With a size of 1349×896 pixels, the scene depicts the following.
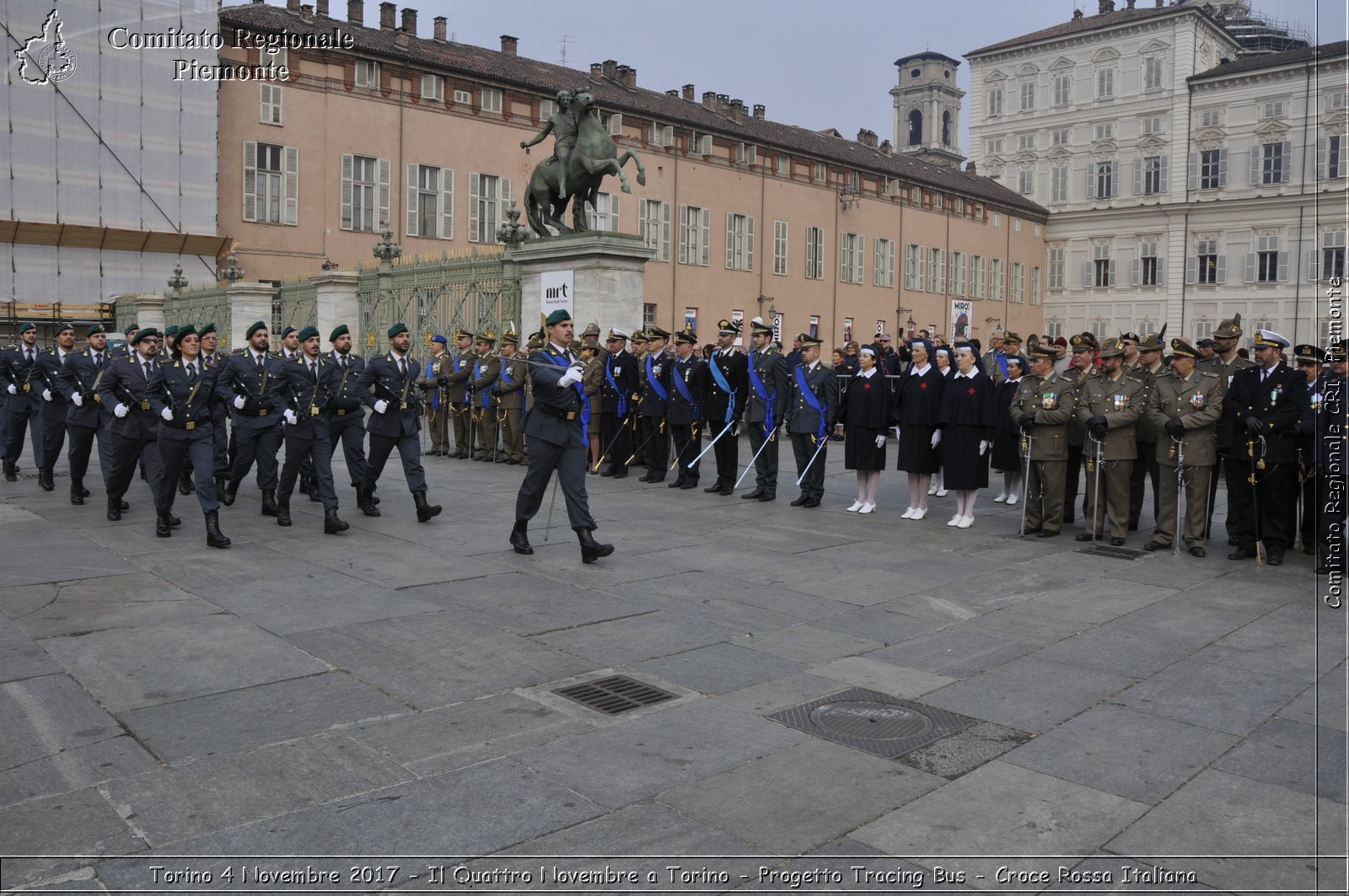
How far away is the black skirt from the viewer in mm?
11930

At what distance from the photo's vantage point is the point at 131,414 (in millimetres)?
10359

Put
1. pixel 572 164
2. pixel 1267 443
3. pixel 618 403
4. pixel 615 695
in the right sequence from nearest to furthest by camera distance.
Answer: pixel 615 695 → pixel 1267 443 → pixel 618 403 → pixel 572 164

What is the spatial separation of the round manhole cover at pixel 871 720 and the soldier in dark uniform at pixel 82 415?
893 centimetres

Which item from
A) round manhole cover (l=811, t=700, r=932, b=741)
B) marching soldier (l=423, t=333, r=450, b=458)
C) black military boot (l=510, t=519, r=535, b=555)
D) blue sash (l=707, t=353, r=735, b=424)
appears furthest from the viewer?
marching soldier (l=423, t=333, r=450, b=458)

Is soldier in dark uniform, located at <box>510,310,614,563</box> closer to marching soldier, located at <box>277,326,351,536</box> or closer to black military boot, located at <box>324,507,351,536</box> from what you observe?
black military boot, located at <box>324,507,351,536</box>

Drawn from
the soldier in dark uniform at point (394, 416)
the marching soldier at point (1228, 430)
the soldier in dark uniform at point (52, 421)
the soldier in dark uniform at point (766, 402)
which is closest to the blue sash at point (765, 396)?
the soldier in dark uniform at point (766, 402)

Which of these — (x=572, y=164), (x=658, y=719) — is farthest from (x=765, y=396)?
(x=658, y=719)

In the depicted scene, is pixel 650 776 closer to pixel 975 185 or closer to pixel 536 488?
pixel 536 488

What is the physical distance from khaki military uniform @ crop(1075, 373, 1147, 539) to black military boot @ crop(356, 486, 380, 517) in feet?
23.3

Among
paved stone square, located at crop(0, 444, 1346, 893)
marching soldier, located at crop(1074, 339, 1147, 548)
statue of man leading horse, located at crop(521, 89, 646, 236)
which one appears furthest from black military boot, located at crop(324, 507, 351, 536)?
statue of man leading horse, located at crop(521, 89, 646, 236)

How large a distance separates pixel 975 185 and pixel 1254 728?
57.0 m

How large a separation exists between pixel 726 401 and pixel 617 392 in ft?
7.11

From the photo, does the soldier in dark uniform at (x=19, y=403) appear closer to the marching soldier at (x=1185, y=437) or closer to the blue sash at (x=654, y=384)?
the blue sash at (x=654, y=384)

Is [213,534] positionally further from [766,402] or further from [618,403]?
[618,403]
